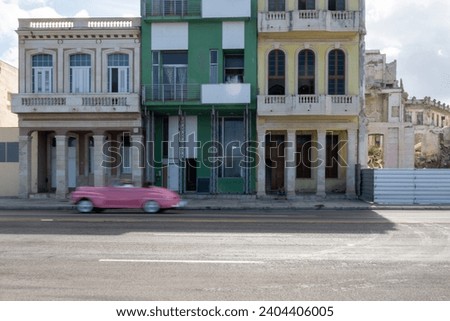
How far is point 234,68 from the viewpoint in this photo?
27.2m

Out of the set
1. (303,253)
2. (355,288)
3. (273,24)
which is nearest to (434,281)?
(355,288)

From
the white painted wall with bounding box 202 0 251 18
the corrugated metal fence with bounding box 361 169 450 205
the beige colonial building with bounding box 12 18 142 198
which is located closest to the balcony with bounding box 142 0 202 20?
the white painted wall with bounding box 202 0 251 18

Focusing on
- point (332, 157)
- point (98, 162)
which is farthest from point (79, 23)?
point (332, 157)

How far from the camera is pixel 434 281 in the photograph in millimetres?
8000

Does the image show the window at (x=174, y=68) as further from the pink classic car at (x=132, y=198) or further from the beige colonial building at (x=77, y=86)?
the pink classic car at (x=132, y=198)

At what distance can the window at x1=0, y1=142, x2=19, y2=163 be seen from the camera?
2822cm

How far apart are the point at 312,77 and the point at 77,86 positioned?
13.1 metres

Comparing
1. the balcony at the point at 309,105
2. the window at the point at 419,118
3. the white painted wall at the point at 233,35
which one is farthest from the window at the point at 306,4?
the window at the point at 419,118

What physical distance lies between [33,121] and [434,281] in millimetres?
23716

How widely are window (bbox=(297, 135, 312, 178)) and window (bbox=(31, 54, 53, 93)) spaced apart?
576 inches

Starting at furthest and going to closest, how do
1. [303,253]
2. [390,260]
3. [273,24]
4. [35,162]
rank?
[35,162] → [273,24] → [303,253] → [390,260]

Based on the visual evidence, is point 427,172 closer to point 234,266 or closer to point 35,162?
point 234,266

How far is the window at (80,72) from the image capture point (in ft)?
89.1

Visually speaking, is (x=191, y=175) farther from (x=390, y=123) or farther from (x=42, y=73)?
(x=390, y=123)
